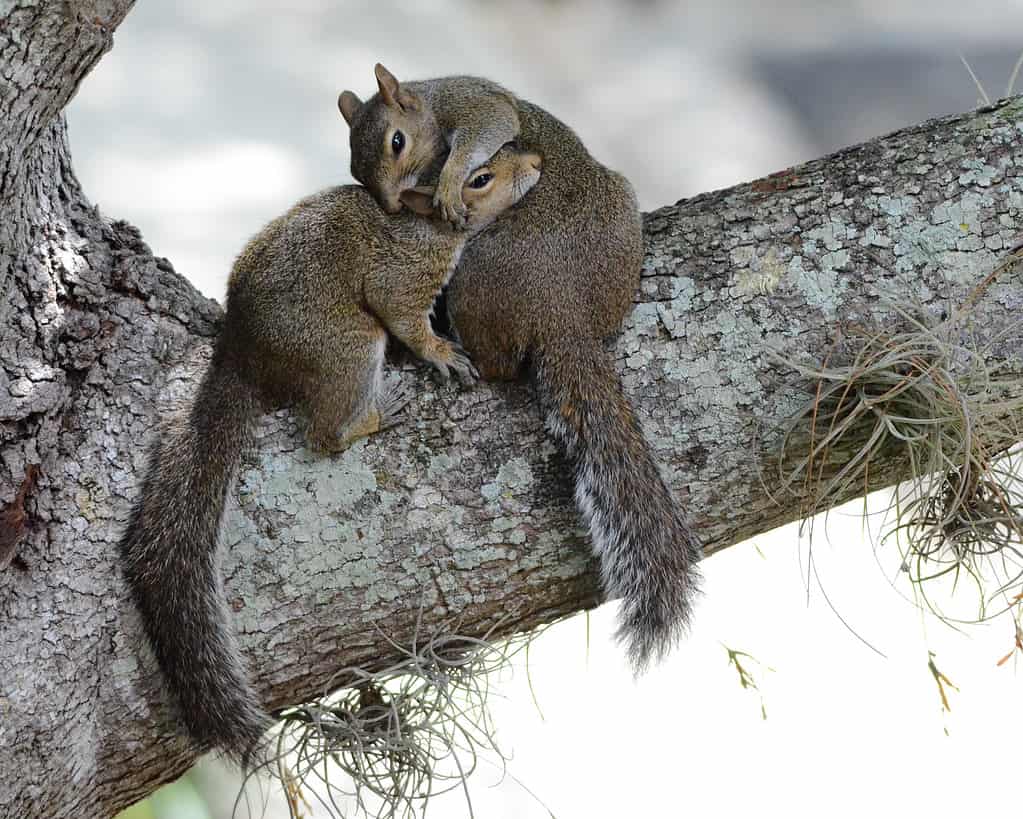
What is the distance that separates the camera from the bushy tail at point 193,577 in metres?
1.54

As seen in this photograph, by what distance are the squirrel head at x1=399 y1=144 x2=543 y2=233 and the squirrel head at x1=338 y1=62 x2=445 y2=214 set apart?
6cm

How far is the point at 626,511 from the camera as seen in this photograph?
1.61 metres

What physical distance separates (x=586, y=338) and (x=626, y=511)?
0.29m

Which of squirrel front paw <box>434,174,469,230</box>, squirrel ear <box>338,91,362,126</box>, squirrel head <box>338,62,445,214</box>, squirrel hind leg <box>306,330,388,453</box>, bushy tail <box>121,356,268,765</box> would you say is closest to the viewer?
bushy tail <box>121,356,268,765</box>

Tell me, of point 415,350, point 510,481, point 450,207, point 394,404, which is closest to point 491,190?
point 450,207

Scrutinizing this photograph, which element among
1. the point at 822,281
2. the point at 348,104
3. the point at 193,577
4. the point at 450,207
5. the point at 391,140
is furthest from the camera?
the point at 348,104

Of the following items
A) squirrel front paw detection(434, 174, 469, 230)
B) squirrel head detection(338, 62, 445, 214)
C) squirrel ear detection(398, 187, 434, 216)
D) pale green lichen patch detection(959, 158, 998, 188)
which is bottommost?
pale green lichen patch detection(959, 158, 998, 188)

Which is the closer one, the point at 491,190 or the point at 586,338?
the point at 586,338

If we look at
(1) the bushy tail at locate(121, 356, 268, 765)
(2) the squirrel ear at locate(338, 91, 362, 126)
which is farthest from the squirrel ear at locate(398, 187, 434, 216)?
Result: (1) the bushy tail at locate(121, 356, 268, 765)

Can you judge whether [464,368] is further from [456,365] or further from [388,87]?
[388,87]

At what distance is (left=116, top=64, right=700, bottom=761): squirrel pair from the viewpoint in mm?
1574

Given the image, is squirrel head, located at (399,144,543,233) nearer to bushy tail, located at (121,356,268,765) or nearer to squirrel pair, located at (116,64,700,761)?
squirrel pair, located at (116,64,700,761)

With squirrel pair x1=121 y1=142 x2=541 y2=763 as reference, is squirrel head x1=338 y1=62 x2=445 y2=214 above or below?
above

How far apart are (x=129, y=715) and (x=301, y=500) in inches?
15.1
